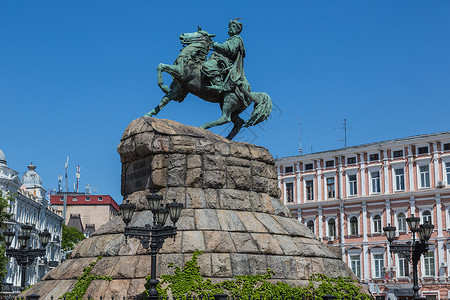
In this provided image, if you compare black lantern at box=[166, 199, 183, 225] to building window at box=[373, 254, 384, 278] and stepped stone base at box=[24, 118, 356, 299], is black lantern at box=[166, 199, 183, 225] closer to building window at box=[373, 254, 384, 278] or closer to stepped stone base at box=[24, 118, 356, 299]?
stepped stone base at box=[24, 118, 356, 299]

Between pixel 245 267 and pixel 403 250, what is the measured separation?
5.64 metres

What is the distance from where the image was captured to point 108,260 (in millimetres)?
14016

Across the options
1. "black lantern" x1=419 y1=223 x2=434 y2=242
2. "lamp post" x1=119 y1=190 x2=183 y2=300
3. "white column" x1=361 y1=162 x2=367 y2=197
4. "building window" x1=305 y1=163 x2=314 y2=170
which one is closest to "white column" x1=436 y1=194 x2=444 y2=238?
"white column" x1=361 y1=162 x2=367 y2=197

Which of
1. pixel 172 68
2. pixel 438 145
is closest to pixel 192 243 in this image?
pixel 172 68

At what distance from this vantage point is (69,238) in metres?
75.2

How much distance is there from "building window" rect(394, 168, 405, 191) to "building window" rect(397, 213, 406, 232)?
1.85m

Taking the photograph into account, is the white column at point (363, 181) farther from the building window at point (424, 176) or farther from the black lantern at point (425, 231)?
the black lantern at point (425, 231)

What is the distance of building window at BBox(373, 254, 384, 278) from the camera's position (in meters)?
44.7

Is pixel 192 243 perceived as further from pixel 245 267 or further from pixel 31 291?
pixel 31 291

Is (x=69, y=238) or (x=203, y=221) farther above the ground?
(x=69, y=238)

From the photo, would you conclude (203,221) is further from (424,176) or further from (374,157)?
(374,157)

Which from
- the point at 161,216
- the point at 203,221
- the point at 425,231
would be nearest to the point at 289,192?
the point at 425,231

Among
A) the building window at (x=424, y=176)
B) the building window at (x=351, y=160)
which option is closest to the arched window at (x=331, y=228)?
the building window at (x=351, y=160)

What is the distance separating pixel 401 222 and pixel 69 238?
43036mm
